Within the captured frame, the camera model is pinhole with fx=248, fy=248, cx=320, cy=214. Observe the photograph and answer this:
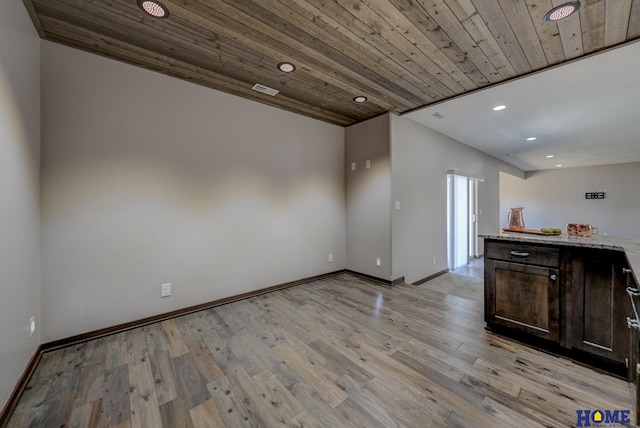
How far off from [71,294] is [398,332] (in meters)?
2.96

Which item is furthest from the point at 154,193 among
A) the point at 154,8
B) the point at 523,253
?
the point at 523,253

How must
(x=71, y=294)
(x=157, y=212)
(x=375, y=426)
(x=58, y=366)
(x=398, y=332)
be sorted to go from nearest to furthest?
(x=375, y=426)
(x=58, y=366)
(x=71, y=294)
(x=398, y=332)
(x=157, y=212)

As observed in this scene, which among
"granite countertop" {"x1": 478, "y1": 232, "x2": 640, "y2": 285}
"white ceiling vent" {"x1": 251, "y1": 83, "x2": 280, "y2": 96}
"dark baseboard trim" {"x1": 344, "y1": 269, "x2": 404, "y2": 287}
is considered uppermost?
"white ceiling vent" {"x1": 251, "y1": 83, "x2": 280, "y2": 96}

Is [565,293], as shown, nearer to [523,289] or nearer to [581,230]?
[523,289]

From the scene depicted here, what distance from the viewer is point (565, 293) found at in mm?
1940

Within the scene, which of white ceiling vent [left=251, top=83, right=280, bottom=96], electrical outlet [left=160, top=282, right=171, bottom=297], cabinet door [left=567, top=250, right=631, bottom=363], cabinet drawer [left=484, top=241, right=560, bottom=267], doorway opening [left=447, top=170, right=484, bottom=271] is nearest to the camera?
cabinet door [left=567, top=250, right=631, bottom=363]

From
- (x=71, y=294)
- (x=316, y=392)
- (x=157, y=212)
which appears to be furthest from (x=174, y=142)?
(x=316, y=392)

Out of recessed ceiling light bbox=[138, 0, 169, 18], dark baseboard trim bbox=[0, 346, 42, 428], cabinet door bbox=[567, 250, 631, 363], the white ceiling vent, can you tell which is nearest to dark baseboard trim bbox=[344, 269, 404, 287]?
cabinet door bbox=[567, 250, 631, 363]

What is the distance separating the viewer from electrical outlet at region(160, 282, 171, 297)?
263cm

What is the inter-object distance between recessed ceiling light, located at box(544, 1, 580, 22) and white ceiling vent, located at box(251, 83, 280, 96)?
2554 mm

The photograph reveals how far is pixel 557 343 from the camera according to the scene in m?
1.98

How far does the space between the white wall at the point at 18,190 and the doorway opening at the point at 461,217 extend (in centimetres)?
540

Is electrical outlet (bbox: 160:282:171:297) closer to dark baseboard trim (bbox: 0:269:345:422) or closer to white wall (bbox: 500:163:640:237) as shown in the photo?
dark baseboard trim (bbox: 0:269:345:422)

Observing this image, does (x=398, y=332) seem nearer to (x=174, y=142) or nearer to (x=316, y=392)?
(x=316, y=392)
